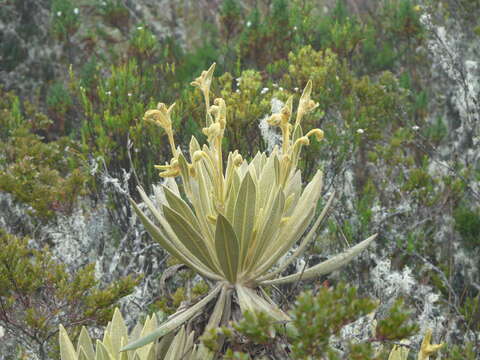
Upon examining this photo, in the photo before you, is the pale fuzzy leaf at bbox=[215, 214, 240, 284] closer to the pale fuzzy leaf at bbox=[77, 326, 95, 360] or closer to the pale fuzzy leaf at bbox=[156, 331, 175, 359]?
the pale fuzzy leaf at bbox=[156, 331, 175, 359]

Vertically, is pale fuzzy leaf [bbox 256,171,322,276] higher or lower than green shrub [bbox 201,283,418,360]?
lower

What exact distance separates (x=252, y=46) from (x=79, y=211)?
3.31 metres

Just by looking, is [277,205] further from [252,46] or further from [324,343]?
[252,46]

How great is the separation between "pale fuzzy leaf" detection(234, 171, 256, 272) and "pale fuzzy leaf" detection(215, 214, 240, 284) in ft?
0.08

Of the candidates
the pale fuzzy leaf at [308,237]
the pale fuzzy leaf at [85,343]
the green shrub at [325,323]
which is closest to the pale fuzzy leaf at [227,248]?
the pale fuzzy leaf at [308,237]

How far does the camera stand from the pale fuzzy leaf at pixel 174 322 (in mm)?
1630

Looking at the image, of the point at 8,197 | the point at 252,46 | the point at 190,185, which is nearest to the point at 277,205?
the point at 190,185

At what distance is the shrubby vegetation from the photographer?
472 cm

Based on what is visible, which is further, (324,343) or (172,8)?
(172,8)

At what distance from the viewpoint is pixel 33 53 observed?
9.02 metres

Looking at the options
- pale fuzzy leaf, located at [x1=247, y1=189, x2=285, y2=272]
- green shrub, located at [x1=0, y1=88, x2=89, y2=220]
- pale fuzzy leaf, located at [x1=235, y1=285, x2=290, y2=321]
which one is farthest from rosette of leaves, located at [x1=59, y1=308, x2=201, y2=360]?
green shrub, located at [x1=0, y1=88, x2=89, y2=220]

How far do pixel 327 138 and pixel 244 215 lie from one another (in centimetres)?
333

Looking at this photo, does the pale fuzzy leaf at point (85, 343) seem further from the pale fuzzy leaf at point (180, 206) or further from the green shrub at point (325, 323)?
the green shrub at point (325, 323)

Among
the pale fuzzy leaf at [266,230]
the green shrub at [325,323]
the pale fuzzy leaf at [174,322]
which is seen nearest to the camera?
the green shrub at [325,323]
